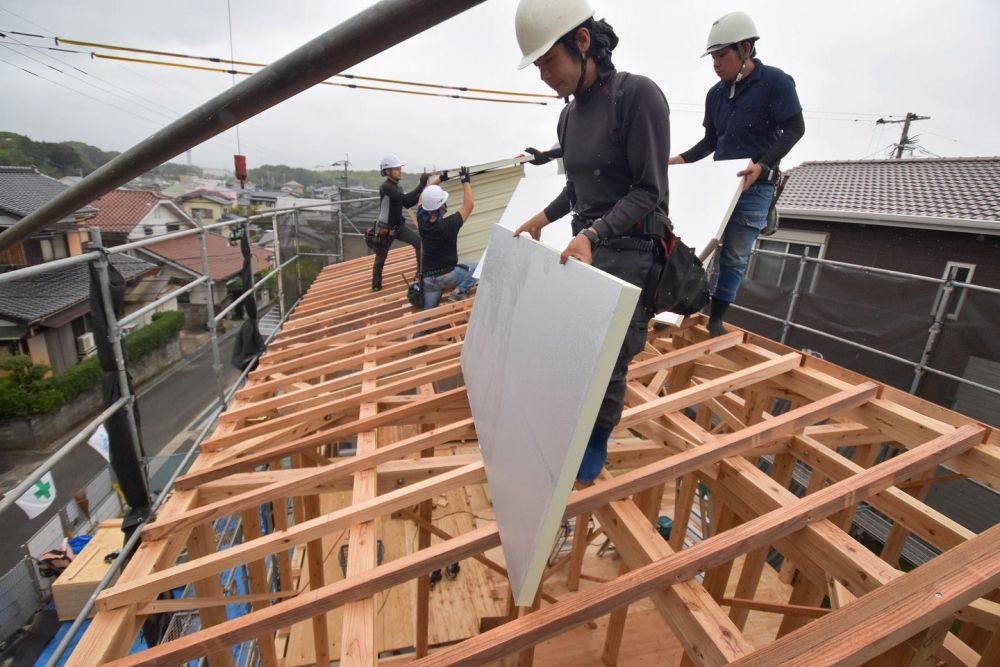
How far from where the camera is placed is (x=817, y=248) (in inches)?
428

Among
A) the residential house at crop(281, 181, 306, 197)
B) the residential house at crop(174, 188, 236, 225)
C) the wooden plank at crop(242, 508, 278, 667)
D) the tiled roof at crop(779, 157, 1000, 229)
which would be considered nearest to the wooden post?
the wooden plank at crop(242, 508, 278, 667)

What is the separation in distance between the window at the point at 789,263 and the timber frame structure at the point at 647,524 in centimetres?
475

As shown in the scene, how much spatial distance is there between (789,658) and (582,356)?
1.00 m

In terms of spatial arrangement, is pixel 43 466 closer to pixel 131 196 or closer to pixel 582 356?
pixel 582 356

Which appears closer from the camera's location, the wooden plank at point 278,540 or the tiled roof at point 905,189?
the wooden plank at point 278,540

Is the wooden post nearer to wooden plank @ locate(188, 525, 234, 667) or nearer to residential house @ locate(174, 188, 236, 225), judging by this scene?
wooden plank @ locate(188, 525, 234, 667)

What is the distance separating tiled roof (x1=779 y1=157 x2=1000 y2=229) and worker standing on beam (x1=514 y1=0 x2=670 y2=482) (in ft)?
30.7

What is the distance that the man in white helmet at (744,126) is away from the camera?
3.09 metres

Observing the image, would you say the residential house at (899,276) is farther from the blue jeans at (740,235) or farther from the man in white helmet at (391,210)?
the man in white helmet at (391,210)

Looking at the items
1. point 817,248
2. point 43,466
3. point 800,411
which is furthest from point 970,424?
point 817,248

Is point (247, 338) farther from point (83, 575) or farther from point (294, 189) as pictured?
point (294, 189)

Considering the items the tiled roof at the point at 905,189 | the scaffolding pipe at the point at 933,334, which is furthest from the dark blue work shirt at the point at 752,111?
the tiled roof at the point at 905,189

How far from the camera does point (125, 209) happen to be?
25969 mm

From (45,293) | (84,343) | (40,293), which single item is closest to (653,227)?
(45,293)
